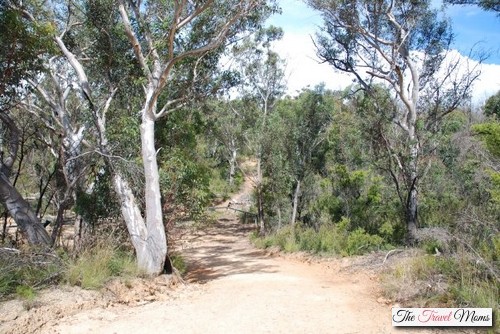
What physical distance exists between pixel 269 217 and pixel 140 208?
9739 millimetres

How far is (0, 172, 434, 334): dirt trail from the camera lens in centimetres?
577

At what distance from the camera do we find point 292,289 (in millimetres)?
8180

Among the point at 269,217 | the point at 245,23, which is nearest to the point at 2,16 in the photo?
the point at 245,23

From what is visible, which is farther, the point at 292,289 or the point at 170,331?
the point at 292,289

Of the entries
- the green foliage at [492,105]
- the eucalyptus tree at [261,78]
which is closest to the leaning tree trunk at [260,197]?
the eucalyptus tree at [261,78]

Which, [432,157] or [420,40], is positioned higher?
[420,40]

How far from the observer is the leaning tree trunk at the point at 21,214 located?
26.4 feet

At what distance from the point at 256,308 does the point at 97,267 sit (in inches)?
119

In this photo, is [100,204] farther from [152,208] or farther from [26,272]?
[26,272]

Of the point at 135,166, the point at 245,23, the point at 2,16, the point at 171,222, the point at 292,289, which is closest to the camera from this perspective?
the point at 2,16

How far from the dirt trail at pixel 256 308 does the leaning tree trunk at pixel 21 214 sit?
2462 millimetres

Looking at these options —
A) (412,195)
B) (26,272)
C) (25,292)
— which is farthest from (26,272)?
(412,195)

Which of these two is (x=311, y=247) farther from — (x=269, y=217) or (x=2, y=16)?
(x=2, y=16)

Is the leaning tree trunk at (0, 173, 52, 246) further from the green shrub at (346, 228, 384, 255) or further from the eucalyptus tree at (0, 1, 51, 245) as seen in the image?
the green shrub at (346, 228, 384, 255)
